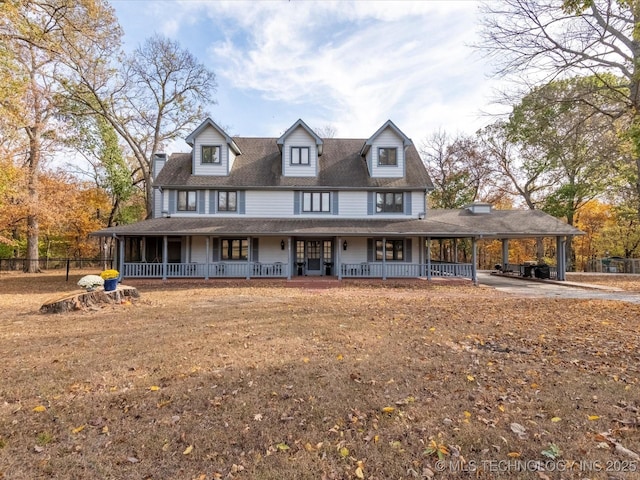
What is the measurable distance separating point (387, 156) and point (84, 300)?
16.7 metres

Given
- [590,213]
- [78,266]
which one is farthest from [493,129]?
[78,266]

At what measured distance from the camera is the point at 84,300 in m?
9.71

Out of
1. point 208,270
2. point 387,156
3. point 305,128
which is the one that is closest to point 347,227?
point 387,156

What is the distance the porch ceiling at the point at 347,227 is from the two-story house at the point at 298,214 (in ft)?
0.37

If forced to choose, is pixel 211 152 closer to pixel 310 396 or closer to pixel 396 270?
pixel 396 270

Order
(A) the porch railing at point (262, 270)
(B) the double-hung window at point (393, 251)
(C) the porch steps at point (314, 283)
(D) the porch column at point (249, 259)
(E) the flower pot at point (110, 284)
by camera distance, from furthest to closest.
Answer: (B) the double-hung window at point (393, 251) < (A) the porch railing at point (262, 270) < (D) the porch column at point (249, 259) < (C) the porch steps at point (314, 283) < (E) the flower pot at point (110, 284)

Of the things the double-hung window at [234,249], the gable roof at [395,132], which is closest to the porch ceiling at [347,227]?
the double-hung window at [234,249]

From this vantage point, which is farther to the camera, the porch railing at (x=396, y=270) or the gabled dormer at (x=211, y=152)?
the gabled dormer at (x=211, y=152)

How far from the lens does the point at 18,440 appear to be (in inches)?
125

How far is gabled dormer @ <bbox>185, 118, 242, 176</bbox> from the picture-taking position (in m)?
19.2

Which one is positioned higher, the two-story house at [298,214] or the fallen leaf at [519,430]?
the two-story house at [298,214]

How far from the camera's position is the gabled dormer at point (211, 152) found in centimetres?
1916

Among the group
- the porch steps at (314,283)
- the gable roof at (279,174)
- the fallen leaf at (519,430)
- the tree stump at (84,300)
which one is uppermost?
the gable roof at (279,174)

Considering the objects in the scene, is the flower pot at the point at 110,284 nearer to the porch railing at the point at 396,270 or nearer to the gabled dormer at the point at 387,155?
the porch railing at the point at 396,270
